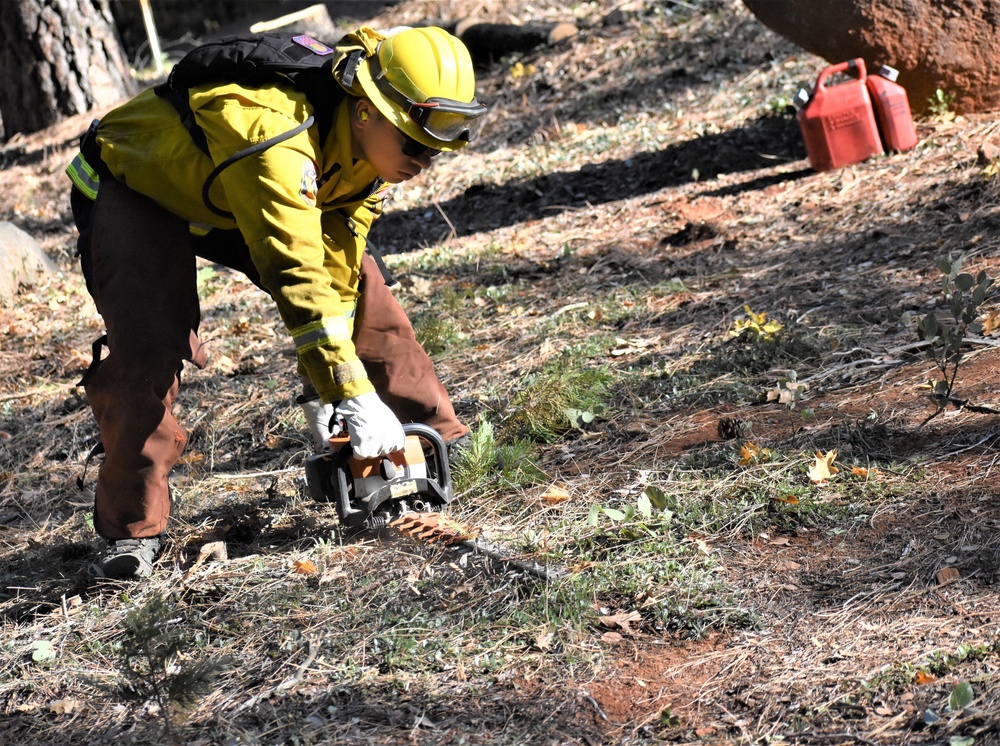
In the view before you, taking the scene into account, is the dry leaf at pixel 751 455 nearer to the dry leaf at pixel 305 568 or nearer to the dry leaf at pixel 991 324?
the dry leaf at pixel 991 324

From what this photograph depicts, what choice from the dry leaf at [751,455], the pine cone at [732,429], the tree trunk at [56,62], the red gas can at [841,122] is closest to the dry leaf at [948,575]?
the dry leaf at [751,455]

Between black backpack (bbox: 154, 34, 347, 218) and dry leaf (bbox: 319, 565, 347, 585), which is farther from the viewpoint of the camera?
dry leaf (bbox: 319, 565, 347, 585)

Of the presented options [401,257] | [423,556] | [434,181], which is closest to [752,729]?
[423,556]

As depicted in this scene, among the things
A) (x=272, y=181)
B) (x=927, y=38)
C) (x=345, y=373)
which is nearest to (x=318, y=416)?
(x=345, y=373)

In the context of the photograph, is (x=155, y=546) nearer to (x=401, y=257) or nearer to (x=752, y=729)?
(x=752, y=729)

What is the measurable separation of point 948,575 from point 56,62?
9.66 m

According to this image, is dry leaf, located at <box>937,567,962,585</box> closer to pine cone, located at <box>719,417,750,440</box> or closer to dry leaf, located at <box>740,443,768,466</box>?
dry leaf, located at <box>740,443,768,466</box>

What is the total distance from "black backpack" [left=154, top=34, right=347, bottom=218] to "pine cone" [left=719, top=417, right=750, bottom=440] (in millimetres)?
1671

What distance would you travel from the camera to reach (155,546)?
11.0 feet

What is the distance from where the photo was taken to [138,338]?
308 centimetres

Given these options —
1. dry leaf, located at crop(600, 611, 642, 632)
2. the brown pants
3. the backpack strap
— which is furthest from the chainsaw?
the backpack strap

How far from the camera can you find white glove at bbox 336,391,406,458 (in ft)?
9.53

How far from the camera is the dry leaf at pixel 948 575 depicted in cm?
265

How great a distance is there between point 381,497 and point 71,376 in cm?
302
